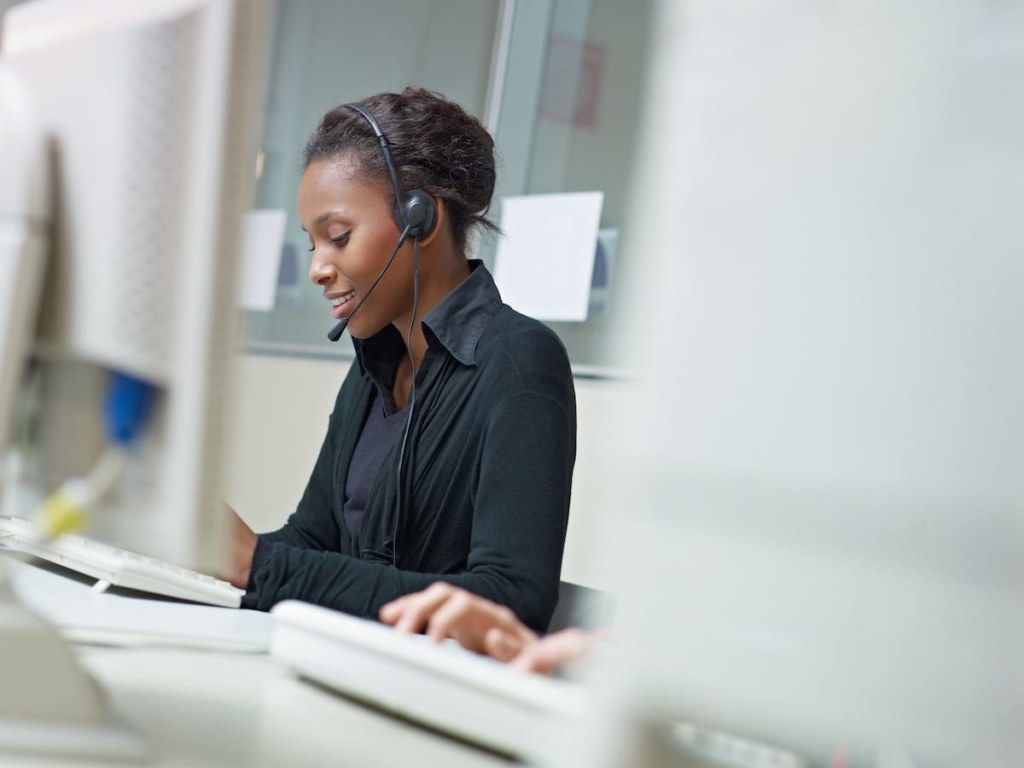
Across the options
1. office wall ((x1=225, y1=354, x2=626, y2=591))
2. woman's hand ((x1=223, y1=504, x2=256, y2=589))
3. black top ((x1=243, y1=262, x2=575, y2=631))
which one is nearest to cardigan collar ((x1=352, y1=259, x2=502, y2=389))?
black top ((x1=243, y1=262, x2=575, y2=631))

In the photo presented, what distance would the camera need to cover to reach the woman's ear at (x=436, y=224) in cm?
158

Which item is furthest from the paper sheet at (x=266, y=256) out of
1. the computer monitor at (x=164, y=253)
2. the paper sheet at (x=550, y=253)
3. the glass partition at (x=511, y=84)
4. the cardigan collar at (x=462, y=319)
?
the computer monitor at (x=164, y=253)

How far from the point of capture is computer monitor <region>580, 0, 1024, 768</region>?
0.45m

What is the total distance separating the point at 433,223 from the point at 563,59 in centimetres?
109

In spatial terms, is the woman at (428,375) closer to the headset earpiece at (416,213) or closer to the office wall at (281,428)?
the headset earpiece at (416,213)

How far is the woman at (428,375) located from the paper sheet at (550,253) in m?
0.67

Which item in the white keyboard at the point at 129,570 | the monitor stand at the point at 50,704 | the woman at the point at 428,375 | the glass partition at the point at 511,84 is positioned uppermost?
the glass partition at the point at 511,84

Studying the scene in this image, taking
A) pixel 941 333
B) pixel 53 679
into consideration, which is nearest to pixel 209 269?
pixel 53 679

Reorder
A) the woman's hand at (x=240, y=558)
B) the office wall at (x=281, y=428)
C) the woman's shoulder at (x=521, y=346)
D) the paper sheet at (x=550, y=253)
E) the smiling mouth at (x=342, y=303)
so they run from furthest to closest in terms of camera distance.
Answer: the office wall at (x=281, y=428), the paper sheet at (x=550, y=253), the smiling mouth at (x=342, y=303), the woman's shoulder at (x=521, y=346), the woman's hand at (x=240, y=558)

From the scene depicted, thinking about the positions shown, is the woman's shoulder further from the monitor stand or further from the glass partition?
the monitor stand

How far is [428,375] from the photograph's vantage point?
155 centimetres

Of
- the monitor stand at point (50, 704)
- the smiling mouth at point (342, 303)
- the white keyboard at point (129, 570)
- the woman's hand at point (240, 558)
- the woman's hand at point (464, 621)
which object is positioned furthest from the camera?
the smiling mouth at point (342, 303)

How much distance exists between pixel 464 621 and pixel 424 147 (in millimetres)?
903

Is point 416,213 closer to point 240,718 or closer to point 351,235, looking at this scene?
point 351,235
